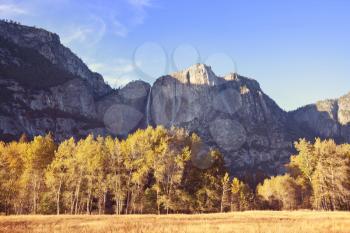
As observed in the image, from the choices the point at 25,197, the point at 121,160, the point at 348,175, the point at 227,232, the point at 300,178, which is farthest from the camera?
the point at 300,178

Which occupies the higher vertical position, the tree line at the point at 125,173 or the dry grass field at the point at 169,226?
the tree line at the point at 125,173

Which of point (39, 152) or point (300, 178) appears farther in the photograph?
point (300, 178)

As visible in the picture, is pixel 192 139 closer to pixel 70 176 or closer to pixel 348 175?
pixel 70 176

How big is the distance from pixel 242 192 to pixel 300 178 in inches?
656

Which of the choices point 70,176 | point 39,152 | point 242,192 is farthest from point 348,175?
point 39,152

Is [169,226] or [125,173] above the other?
[125,173]

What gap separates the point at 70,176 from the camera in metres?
65.2

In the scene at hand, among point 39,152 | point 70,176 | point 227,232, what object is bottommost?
point 227,232

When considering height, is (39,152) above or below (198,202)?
above

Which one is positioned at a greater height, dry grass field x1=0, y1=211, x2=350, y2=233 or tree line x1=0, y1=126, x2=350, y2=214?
tree line x1=0, y1=126, x2=350, y2=214

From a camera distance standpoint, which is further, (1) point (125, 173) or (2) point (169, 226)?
(1) point (125, 173)

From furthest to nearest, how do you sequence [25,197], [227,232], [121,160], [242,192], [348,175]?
[242,192]
[348,175]
[25,197]
[121,160]
[227,232]

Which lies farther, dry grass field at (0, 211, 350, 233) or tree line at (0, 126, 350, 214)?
tree line at (0, 126, 350, 214)

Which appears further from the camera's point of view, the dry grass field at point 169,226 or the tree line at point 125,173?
the tree line at point 125,173
